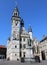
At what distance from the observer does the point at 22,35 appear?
58000 mm

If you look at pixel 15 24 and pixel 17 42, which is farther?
pixel 15 24

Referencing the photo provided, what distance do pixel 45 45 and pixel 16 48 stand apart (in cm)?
1432

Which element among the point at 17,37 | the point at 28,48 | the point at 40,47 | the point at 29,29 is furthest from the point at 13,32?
the point at 28,48

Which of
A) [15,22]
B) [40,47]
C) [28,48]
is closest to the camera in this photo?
[28,48]

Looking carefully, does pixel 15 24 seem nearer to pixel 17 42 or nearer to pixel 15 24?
pixel 15 24

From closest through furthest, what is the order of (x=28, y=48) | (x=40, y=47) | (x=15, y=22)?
(x=28, y=48), (x=15, y=22), (x=40, y=47)

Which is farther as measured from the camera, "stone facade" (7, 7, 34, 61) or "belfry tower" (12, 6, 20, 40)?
"belfry tower" (12, 6, 20, 40)

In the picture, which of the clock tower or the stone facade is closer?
the stone facade

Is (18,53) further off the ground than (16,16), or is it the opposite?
(16,16)

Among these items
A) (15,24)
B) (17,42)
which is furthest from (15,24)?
(17,42)

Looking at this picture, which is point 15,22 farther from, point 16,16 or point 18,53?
point 18,53

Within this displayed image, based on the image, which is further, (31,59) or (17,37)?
(17,37)

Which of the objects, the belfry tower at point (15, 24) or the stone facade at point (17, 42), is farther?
the belfry tower at point (15, 24)

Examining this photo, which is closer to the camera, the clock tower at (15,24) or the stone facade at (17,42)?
the stone facade at (17,42)
